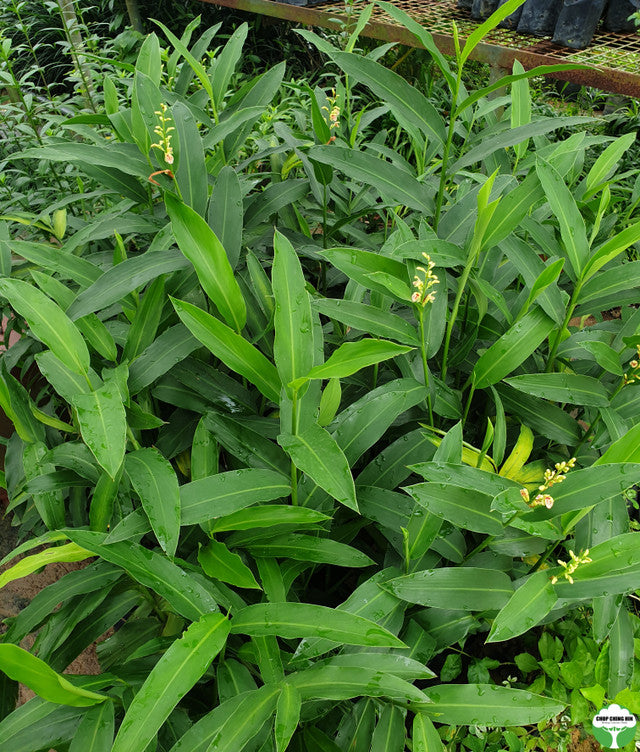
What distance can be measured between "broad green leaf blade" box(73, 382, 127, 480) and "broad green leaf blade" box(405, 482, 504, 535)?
31 cm

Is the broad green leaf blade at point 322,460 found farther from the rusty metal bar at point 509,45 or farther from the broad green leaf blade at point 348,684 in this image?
the rusty metal bar at point 509,45

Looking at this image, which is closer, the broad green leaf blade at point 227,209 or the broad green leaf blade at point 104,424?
the broad green leaf blade at point 104,424

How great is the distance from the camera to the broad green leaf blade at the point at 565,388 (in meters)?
0.73

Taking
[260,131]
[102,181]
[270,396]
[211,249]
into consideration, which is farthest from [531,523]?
[260,131]

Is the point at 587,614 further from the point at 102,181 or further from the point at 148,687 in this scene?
the point at 102,181

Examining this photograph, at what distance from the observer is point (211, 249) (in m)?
0.68

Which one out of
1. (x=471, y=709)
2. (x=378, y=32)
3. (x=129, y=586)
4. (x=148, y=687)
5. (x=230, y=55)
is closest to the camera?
(x=148, y=687)

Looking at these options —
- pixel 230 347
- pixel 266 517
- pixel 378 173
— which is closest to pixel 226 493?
pixel 266 517

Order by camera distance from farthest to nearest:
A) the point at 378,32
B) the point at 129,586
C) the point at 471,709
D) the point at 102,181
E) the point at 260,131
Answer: the point at 378,32
the point at 260,131
the point at 102,181
the point at 129,586
the point at 471,709

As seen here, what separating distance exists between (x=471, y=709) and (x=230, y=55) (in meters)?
Answer: 1.08

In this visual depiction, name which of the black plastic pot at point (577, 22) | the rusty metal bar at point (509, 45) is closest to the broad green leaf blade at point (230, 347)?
the rusty metal bar at point (509, 45)

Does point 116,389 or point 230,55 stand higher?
point 230,55

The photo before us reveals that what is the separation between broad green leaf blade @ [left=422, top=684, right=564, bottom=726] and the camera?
0.62 metres

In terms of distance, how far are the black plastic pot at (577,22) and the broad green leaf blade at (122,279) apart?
1807 mm
